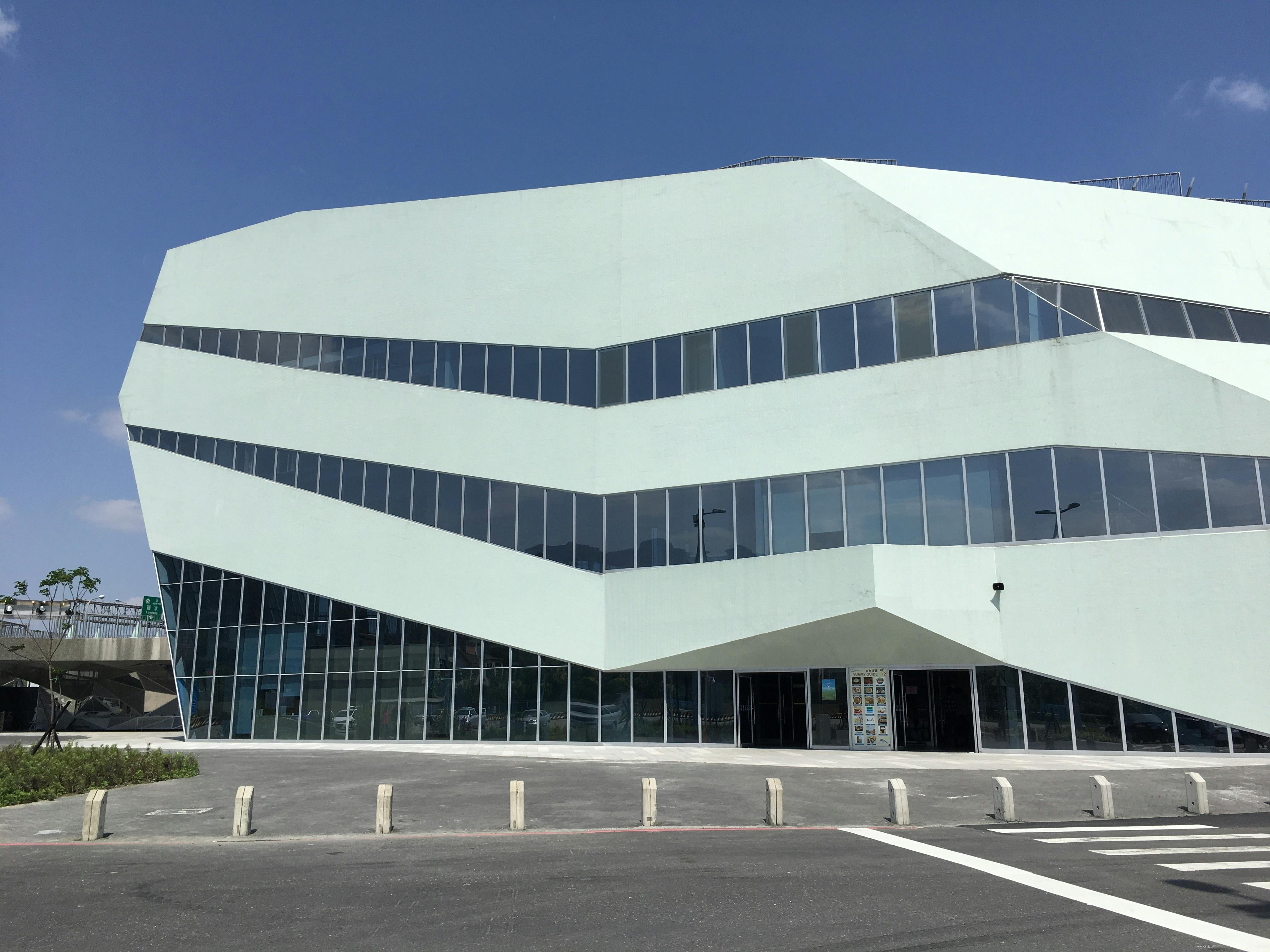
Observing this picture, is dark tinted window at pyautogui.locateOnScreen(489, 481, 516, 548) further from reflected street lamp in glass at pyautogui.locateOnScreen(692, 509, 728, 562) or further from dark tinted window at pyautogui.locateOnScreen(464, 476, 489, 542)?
reflected street lamp in glass at pyautogui.locateOnScreen(692, 509, 728, 562)

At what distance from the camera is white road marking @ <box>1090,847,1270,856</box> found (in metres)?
12.9

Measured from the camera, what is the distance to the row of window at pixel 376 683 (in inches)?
1163

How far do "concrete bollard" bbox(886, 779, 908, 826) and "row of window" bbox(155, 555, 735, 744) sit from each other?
43.3 feet

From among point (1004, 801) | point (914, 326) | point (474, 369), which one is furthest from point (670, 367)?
point (1004, 801)

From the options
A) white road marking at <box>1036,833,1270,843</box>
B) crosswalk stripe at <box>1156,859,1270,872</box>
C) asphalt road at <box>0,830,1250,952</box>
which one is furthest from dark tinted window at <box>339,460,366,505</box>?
crosswalk stripe at <box>1156,859,1270,872</box>

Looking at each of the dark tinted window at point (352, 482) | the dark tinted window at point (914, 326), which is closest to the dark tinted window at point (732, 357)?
the dark tinted window at point (914, 326)

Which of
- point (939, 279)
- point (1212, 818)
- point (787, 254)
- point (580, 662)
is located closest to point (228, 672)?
point (580, 662)

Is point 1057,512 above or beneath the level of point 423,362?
beneath

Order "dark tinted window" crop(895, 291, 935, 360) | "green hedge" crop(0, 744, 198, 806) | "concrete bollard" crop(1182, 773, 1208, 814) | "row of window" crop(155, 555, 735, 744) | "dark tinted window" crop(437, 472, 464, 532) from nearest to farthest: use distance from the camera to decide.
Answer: "concrete bollard" crop(1182, 773, 1208, 814) < "green hedge" crop(0, 744, 198, 806) < "dark tinted window" crop(895, 291, 935, 360) < "row of window" crop(155, 555, 735, 744) < "dark tinted window" crop(437, 472, 464, 532)

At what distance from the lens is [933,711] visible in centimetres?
2692

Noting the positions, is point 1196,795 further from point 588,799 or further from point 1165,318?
point 1165,318

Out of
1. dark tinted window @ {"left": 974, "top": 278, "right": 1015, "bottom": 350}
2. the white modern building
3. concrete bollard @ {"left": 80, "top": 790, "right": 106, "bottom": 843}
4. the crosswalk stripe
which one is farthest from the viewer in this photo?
dark tinted window @ {"left": 974, "top": 278, "right": 1015, "bottom": 350}

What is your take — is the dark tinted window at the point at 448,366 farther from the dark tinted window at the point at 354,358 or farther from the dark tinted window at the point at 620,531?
the dark tinted window at the point at 620,531

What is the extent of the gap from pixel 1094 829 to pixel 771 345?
17402mm
